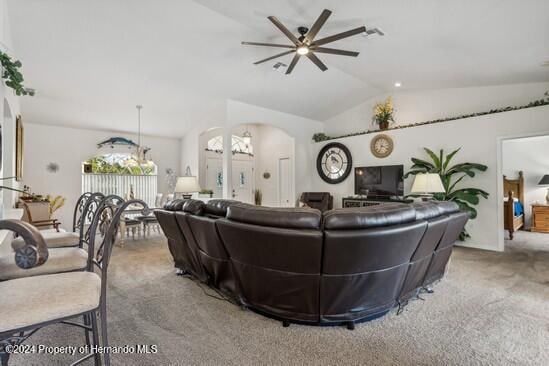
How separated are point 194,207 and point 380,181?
4658 millimetres

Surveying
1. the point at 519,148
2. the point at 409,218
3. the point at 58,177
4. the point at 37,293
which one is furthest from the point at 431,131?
the point at 58,177

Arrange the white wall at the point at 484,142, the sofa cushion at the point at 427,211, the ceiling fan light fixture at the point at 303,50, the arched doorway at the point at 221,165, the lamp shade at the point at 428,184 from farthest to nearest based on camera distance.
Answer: the arched doorway at the point at 221,165, the white wall at the point at 484,142, the lamp shade at the point at 428,184, the ceiling fan light fixture at the point at 303,50, the sofa cushion at the point at 427,211

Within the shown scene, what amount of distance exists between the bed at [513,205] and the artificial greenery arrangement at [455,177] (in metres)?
1.02

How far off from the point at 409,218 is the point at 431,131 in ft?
13.8

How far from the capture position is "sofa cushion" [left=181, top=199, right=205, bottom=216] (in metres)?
2.62

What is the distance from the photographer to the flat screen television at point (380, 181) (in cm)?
579

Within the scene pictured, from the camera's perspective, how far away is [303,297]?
204 cm

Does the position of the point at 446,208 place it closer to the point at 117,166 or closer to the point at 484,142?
the point at 484,142

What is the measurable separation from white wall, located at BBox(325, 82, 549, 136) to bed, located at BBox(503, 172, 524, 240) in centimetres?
178

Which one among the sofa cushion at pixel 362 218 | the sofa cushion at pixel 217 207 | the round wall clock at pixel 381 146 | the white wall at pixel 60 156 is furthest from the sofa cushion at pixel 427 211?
the white wall at pixel 60 156

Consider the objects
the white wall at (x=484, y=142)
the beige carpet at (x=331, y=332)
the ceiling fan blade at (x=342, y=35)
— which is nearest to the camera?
the beige carpet at (x=331, y=332)

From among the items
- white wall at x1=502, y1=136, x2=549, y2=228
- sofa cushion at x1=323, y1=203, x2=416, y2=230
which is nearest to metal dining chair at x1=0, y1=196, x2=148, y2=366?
sofa cushion at x1=323, y1=203, x2=416, y2=230

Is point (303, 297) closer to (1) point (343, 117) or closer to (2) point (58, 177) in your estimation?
(1) point (343, 117)

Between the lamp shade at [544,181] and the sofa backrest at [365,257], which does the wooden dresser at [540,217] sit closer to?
the lamp shade at [544,181]
